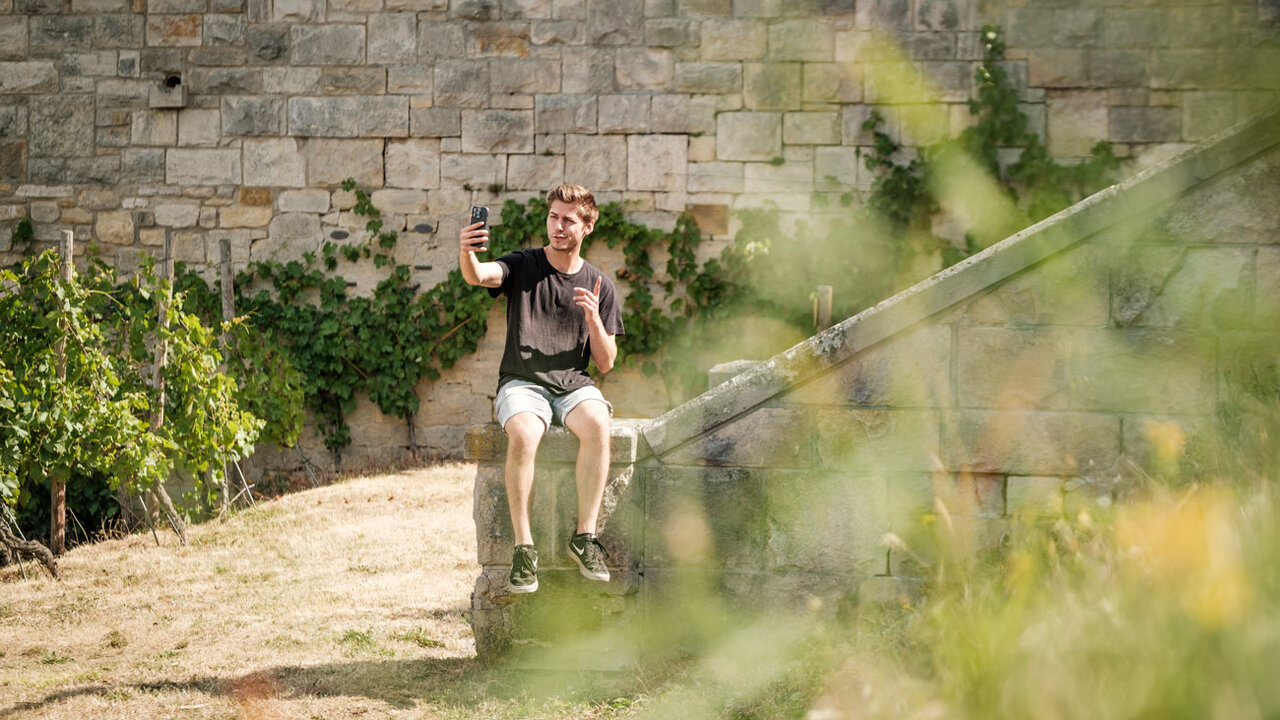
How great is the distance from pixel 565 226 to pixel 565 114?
13.7 feet

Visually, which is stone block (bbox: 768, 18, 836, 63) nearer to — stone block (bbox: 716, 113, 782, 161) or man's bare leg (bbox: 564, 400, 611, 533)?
stone block (bbox: 716, 113, 782, 161)

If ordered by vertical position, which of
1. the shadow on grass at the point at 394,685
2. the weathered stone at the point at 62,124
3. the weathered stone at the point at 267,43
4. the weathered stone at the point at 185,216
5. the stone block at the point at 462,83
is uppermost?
the weathered stone at the point at 267,43

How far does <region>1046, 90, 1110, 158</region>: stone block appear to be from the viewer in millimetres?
7824

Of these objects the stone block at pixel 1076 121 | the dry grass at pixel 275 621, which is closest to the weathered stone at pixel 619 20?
the stone block at pixel 1076 121

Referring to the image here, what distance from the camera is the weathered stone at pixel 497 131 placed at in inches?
316

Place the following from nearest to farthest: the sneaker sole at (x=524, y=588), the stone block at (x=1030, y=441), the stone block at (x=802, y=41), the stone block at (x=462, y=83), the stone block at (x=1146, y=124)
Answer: the sneaker sole at (x=524, y=588)
the stone block at (x=1030, y=441)
the stone block at (x=1146, y=124)
the stone block at (x=802, y=41)
the stone block at (x=462, y=83)

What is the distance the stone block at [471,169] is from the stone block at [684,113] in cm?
116

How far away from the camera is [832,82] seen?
7922mm

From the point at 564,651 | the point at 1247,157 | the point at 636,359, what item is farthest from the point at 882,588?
the point at 636,359

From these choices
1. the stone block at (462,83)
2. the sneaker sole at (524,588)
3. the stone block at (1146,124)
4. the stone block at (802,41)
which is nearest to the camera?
the sneaker sole at (524,588)

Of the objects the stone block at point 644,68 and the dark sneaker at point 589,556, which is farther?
the stone block at point 644,68

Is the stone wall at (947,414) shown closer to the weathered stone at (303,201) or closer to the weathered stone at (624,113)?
the weathered stone at (624,113)

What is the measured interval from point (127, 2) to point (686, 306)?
4671mm

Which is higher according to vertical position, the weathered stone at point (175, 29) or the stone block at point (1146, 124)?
the weathered stone at point (175, 29)
